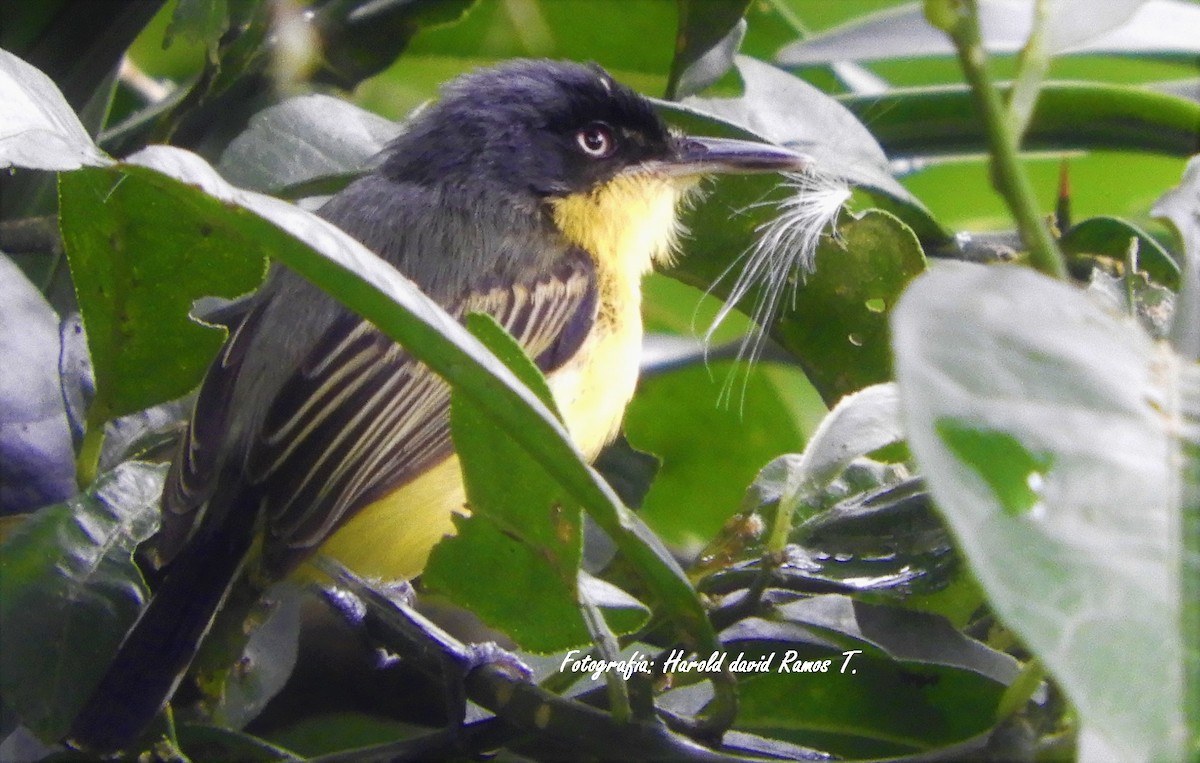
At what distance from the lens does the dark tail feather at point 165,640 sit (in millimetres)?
1640

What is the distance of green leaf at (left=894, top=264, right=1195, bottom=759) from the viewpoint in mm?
715

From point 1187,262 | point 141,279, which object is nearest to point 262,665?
point 141,279

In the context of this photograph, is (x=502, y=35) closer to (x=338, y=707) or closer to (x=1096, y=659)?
(x=338, y=707)

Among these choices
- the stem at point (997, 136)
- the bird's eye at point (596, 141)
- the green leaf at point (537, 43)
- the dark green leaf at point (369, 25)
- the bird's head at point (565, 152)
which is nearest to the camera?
the stem at point (997, 136)

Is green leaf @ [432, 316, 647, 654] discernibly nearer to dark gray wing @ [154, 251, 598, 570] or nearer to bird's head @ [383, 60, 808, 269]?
dark gray wing @ [154, 251, 598, 570]

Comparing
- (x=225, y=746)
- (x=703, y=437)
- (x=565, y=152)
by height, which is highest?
(x=565, y=152)

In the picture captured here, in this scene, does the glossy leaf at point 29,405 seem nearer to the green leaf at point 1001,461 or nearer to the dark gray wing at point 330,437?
the dark gray wing at point 330,437

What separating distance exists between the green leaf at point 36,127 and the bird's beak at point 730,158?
1.28 meters

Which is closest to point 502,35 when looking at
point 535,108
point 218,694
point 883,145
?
point 535,108

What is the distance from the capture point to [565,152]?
306 centimetres

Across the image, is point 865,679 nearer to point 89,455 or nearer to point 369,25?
point 89,455

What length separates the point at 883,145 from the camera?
107 inches

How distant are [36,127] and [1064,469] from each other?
1.01 m

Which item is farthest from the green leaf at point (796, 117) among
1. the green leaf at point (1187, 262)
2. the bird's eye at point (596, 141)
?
the green leaf at point (1187, 262)
